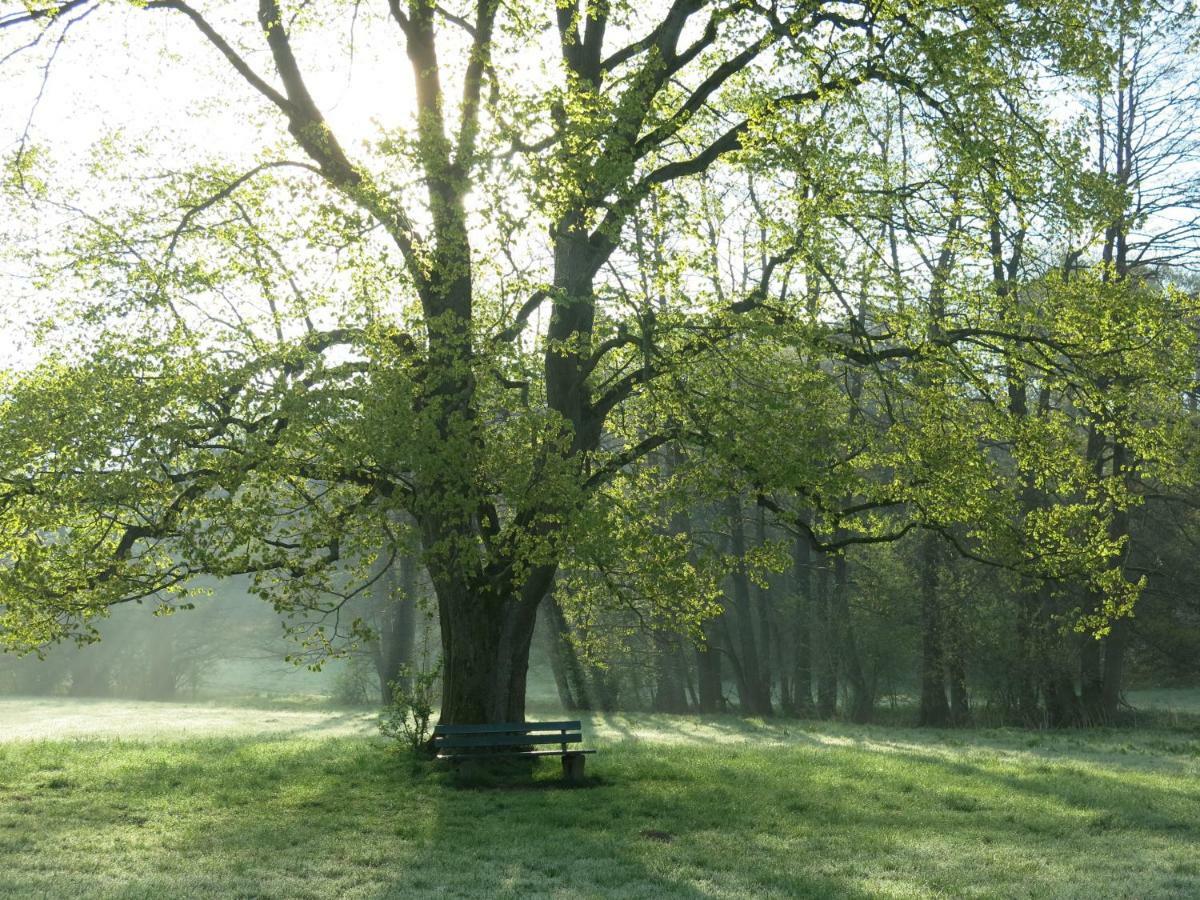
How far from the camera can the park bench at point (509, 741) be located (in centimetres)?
1559

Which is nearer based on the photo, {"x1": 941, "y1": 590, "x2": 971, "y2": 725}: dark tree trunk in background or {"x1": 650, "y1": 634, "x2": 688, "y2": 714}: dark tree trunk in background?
{"x1": 941, "y1": 590, "x2": 971, "y2": 725}: dark tree trunk in background

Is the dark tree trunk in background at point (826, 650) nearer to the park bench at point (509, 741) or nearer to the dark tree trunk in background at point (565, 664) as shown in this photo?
the dark tree trunk in background at point (565, 664)

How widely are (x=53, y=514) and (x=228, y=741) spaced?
8740mm

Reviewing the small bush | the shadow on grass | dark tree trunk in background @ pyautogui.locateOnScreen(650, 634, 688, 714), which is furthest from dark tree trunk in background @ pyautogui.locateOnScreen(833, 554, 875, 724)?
the small bush

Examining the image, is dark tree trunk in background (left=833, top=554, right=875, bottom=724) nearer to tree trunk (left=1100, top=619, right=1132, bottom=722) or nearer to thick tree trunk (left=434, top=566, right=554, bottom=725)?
tree trunk (left=1100, top=619, right=1132, bottom=722)

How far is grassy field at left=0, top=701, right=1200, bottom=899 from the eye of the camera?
1009cm

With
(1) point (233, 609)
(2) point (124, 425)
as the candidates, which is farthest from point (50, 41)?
(1) point (233, 609)

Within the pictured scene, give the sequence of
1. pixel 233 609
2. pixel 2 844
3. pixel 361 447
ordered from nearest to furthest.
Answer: pixel 2 844 < pixel 361 447 < pixel 233 609

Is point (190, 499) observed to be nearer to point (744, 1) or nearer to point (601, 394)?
point (601, 394)

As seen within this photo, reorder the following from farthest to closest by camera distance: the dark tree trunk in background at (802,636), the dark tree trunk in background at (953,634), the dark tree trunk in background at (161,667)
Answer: the dark tree trunk in background at (161,667), the dark tree trunk in background at (802,636), the dark tree trunk in background at (953,634)

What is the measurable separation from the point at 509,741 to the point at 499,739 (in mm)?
139

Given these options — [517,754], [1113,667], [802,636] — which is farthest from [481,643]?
[802,636]

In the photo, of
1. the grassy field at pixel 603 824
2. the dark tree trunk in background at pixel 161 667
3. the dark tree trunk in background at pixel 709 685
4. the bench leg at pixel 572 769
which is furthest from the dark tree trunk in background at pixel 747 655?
the dark tree trunk in background at pixel 161 667

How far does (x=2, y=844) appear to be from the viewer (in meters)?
11.5
